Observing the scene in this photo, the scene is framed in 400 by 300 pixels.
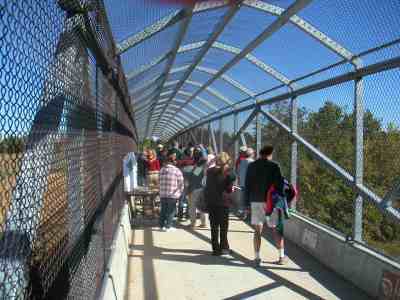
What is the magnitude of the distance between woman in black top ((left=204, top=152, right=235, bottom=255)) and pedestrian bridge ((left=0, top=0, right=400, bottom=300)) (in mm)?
276

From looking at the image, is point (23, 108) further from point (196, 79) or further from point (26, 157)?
point (196, 79)

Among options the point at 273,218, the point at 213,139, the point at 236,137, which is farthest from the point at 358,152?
the point at 213,139

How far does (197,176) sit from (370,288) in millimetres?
4859

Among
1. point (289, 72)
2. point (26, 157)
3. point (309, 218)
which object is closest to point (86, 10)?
point (26, 157)

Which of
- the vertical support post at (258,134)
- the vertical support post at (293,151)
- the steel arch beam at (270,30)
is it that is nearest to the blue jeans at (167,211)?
the vertical support post at (293,151)

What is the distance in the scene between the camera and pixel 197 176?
32.5ft

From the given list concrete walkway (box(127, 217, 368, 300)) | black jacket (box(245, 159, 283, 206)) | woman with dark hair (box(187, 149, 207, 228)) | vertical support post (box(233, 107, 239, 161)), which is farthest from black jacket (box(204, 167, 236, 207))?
vertical support post (box(233, 107, 239, 161))

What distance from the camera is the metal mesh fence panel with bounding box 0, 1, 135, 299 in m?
1.53

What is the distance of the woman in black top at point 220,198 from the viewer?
7.54 meters

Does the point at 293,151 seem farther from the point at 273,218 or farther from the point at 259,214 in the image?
the point at 259,214

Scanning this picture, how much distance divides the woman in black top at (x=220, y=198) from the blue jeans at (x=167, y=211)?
6.04 feet

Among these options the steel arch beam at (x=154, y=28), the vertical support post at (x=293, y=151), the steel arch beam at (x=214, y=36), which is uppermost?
the steel arch beam at (x=214, y=36)

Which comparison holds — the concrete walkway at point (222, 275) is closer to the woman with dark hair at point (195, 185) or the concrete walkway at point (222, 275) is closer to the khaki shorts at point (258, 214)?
the khaki shorts at point (258, 214)

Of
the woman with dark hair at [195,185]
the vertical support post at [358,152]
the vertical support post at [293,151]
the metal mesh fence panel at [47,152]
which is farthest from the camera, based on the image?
the woman with dark hair at [195,185]
